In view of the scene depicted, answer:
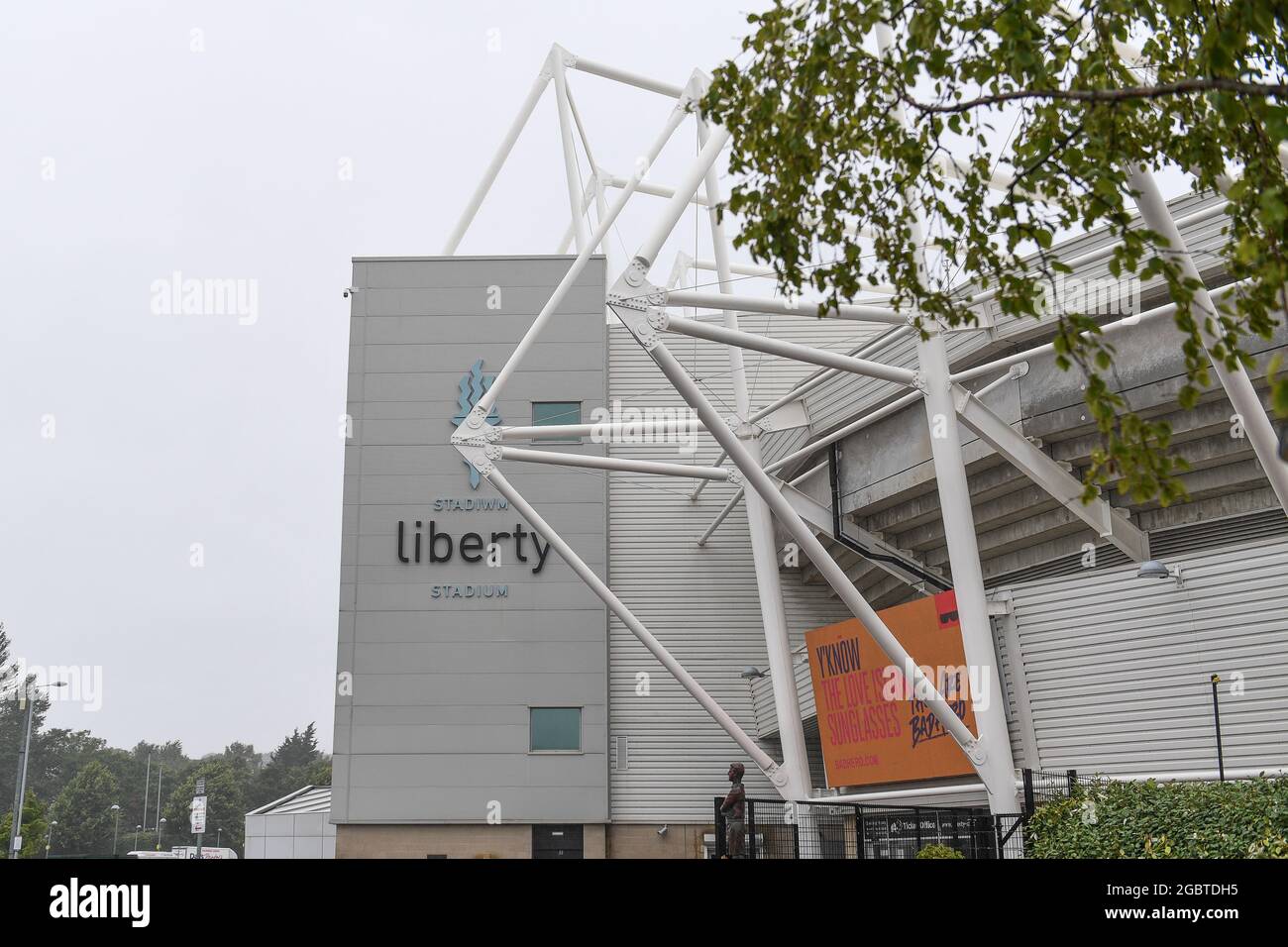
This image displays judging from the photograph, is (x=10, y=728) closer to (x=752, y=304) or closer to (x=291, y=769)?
(x=291, y=769)

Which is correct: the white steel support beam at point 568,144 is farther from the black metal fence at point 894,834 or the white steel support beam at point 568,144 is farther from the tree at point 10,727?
the tree at point 10,727

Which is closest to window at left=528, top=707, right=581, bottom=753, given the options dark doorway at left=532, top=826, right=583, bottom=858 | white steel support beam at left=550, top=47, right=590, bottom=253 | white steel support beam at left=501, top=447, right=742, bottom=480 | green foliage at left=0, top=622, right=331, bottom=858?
dark doorway at left=532, top=826, right=583, bottom=858

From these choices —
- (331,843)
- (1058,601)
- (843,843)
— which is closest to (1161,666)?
(1058,601)

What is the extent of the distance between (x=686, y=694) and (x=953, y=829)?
12.4 meters

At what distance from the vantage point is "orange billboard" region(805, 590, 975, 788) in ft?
74.8

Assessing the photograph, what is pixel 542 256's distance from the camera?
109ft

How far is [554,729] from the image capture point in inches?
1216

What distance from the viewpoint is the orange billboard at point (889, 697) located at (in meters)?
22.8

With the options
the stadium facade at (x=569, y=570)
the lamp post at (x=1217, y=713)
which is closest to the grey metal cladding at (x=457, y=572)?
the stadium facade at (x=569, y=570)
